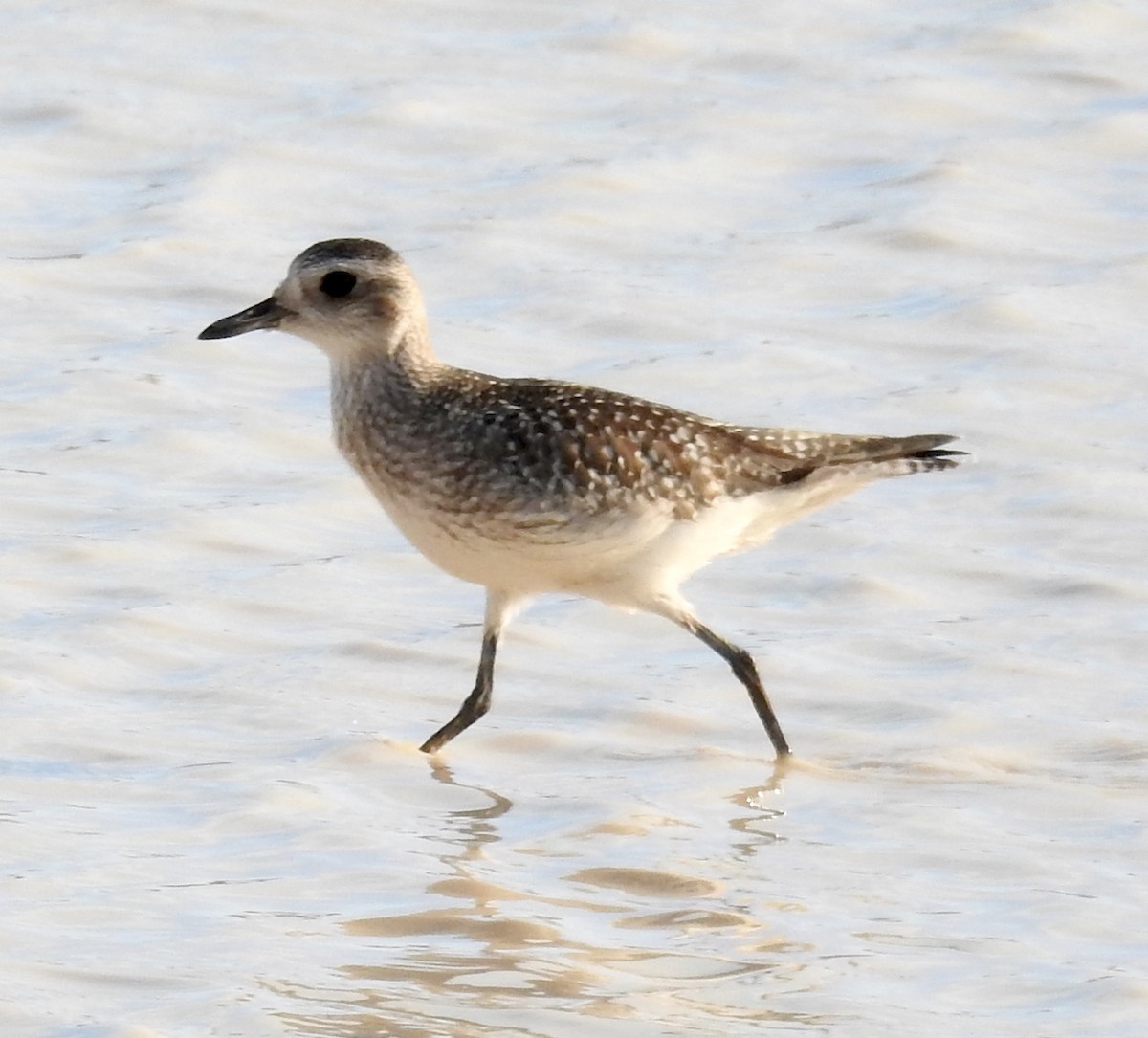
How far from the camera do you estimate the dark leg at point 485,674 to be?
8.68 metres

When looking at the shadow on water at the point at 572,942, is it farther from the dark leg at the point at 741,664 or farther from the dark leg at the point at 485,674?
the dark leg at the point at 741,664

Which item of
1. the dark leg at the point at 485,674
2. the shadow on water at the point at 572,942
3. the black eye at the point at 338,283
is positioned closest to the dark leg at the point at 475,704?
the dark leg at the point at 485,674

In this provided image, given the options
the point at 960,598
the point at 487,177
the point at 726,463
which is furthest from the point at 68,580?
the point at 487,177

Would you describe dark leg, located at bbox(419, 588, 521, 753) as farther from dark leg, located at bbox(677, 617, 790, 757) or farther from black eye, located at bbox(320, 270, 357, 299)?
black eye, located at bbox(320, 270, 357, 299)

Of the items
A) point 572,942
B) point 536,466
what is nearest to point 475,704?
point 536,466

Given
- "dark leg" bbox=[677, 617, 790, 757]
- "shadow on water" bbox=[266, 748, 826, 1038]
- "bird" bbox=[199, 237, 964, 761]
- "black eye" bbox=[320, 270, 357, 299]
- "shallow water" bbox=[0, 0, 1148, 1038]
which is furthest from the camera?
"black eye" bbox=[320, 270, 357, 299]

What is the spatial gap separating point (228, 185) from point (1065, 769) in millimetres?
6580

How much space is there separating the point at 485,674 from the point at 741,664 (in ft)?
2.71

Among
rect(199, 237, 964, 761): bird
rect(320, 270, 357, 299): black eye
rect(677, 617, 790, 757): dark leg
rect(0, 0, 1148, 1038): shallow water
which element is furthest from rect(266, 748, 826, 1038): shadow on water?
rect(320, 270, 357, 299): black eye

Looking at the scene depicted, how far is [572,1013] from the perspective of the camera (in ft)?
21.3

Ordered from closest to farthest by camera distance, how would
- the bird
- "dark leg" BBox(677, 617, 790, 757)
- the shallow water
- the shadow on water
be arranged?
the shadow on water, the shallow water, the bird, "dark leg" BBox(677, 617, 790, 757)

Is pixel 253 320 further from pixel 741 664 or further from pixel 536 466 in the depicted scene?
pixel 741 664

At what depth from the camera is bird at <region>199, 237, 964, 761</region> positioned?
8.63 metres

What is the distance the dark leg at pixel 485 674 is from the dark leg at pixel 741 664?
575 mm
